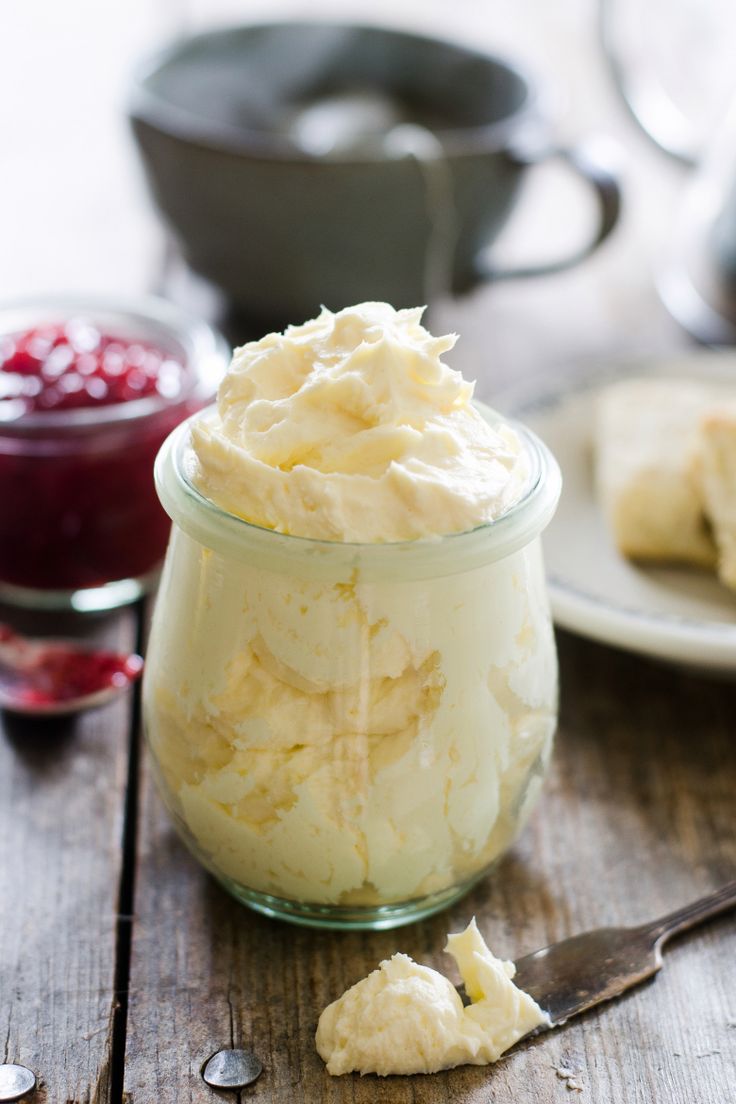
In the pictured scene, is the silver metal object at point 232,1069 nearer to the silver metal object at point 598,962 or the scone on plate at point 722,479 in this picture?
the silver metal object at point 598,962

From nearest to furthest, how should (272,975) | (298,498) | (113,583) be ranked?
(298,498), (272,975), (113,583)

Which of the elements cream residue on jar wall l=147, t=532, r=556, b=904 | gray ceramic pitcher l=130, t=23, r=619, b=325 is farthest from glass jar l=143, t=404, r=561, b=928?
gray ceramic pitcher l=130, t=23, r=619, b=325

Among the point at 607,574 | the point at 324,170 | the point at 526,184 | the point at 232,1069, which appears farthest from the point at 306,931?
the point at 526,184

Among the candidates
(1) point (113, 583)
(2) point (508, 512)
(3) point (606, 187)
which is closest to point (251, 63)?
(3) point (606, 187)

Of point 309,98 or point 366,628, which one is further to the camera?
point 309,98

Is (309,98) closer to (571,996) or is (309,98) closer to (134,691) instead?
(134,691)

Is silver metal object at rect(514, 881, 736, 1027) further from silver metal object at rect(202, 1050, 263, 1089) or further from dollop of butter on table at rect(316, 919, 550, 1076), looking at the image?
silver metal object at rect(202, 1050, 263, 1089)
